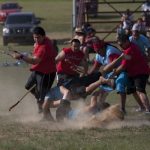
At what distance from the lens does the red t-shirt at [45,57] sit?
12.2m

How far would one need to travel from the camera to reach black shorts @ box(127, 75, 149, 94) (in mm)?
12648

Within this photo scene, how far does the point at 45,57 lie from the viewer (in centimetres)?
1227

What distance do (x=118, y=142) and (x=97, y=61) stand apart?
12.7 ft

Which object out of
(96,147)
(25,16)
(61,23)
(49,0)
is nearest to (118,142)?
(96,147)

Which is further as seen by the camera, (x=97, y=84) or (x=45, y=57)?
(x=97, y=84)

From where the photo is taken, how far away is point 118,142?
979 centimetres

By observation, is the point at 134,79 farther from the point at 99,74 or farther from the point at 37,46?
the point at 37,46

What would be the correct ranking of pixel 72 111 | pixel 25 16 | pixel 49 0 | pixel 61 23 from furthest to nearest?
pixel 49 0 → pixel 61 23 → pixel 25 16 → pixel 72 111

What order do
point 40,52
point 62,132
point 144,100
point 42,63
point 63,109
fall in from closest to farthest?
point 62,132
point 63,109
point 40,52
point 42,63
point 144,100

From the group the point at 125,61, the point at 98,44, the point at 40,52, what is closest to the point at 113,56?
the point at 98,44

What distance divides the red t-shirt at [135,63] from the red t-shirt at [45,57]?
1315 millimetres

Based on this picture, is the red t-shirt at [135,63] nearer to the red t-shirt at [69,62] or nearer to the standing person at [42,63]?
the red t-shirt at [69,62]

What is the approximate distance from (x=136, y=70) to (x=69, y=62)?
1.39 meters

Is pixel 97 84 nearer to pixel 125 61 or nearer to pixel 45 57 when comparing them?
pixel 125 61
